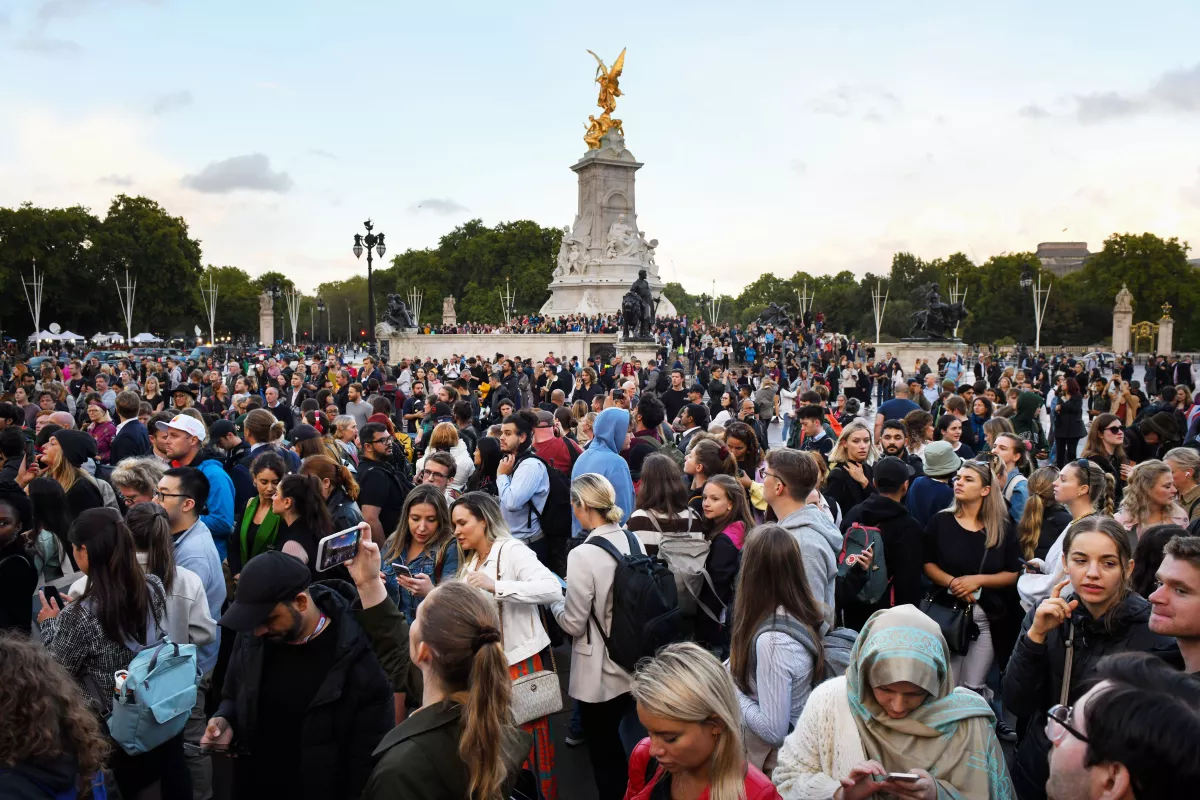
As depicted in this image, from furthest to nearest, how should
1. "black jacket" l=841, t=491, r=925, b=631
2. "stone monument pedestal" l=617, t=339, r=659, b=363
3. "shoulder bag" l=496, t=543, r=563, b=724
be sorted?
"stone monument pedestal" l=617, t=339, r=659, b=363
"black jacket" l=841, t=491, r=925, b=631
"shoulder bag" l=496, t=543, r=563, b=724

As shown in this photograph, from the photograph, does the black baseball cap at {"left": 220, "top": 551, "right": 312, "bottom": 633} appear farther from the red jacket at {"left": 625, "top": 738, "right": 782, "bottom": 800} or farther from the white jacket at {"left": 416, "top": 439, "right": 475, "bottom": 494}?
the white jacket at {"left": 416, "top": 439, "right": 475, "bottom": 494}

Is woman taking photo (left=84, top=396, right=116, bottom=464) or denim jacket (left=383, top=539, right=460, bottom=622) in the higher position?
woman taking photo (left=84, top=396, right=116, bottom=464)

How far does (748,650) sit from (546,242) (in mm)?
80155

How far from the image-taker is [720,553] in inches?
179

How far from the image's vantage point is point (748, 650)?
3.40 meters

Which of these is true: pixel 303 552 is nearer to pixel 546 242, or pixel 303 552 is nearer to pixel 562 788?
pixel 562 788

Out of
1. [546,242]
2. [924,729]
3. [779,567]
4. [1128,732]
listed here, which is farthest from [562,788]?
[546,242]

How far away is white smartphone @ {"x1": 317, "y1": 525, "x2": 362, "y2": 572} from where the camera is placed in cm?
327

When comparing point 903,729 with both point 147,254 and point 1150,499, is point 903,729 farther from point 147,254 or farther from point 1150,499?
point 147,254

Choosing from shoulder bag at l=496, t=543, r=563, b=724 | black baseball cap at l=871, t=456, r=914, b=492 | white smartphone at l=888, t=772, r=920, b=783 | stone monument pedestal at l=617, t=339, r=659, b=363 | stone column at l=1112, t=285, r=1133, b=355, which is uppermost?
stone column at l=1112, t=285, r=1133, b=355

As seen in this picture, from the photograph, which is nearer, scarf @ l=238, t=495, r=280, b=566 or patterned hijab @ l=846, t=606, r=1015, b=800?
patterned hijab @ l=846, t=606, r=1015, b=800

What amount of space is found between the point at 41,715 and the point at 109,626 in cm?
105

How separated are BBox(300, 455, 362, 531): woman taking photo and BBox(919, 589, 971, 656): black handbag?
3323 mm

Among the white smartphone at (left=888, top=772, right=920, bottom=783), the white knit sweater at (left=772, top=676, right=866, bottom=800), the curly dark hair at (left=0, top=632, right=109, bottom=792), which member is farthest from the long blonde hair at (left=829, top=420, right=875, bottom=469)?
the curly dark hair at (left=0, top=632, right=109, bottom=792)
